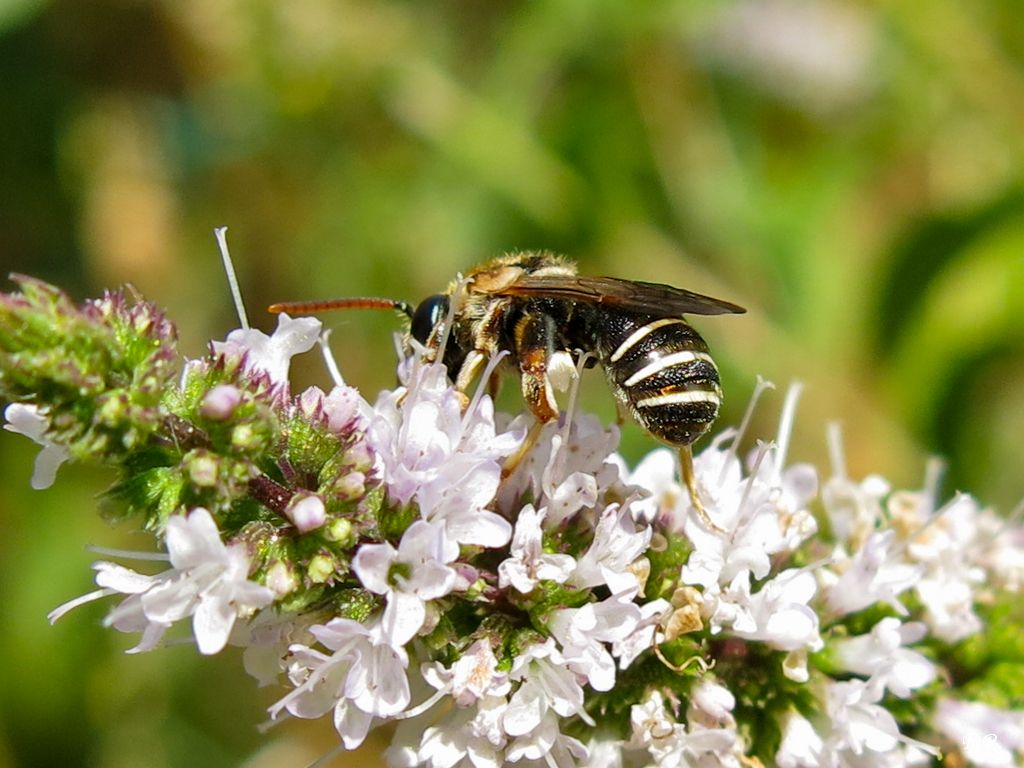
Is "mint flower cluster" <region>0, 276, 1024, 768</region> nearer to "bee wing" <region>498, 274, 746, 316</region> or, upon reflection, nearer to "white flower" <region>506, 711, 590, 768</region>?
"white flower" <region>506, 711, 590, 768</region>

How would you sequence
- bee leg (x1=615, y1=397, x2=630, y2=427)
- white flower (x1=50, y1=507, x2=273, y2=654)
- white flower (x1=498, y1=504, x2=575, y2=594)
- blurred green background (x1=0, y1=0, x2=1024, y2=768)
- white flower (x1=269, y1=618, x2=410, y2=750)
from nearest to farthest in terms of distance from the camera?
white flower (x1=50, y1=507, x2=273, y2=654) → white flower (x1=269, y1=618, x2=410, y2=750) → white flower (x1=498, y1=504, x2=575, y2=594) → bee leg (x1=615, y1=397, x2=630, y2=427) → blurred green background (x1=0, y1=0, x2=1024, y2=768)

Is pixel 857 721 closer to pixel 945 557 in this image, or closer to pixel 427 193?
pixel 945 557

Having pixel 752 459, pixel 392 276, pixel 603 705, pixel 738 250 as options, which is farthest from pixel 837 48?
pixel 603 705

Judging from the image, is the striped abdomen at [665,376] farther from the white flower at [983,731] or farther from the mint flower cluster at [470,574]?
the white flower at [983,731]

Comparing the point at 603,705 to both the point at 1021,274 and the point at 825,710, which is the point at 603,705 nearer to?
the point at 825,710

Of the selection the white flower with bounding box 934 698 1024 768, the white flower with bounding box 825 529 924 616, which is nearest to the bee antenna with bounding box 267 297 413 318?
the white flower with bounding box 825 529 924 616

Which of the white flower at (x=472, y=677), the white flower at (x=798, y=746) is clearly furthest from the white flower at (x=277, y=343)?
the white flower at (x=798, y=746)
